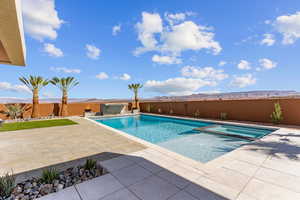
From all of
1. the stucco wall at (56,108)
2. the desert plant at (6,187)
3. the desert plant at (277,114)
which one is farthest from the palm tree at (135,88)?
the desert plant at (6,187)

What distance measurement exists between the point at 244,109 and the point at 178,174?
918 cm

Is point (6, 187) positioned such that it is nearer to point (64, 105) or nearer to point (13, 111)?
point (64, 105)

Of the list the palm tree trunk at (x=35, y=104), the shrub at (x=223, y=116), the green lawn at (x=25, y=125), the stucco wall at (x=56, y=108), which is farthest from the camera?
the stucco wall at (x=56, y=108)

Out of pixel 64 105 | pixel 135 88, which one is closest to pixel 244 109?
pixel 135 88

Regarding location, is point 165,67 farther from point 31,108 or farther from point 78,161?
point 78,161

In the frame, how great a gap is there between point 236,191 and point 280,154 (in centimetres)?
277

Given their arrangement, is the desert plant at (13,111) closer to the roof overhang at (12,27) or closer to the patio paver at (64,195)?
the roof overhang at (12,27)

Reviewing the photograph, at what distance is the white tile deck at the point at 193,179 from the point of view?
197 cm

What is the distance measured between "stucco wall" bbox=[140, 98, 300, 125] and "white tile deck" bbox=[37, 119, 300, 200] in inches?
221

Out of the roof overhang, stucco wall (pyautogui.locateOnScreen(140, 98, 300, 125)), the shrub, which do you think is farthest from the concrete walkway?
stucco wall (pyautogui.locateOnScreen(140, 98, 300, 125))

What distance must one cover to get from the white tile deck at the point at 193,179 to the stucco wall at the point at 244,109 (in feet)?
18.4

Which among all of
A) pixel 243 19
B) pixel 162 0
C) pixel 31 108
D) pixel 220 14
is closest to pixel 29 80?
pixel 31 108

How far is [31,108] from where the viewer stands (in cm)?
1123

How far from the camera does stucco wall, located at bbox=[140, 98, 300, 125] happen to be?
7.26 metres
